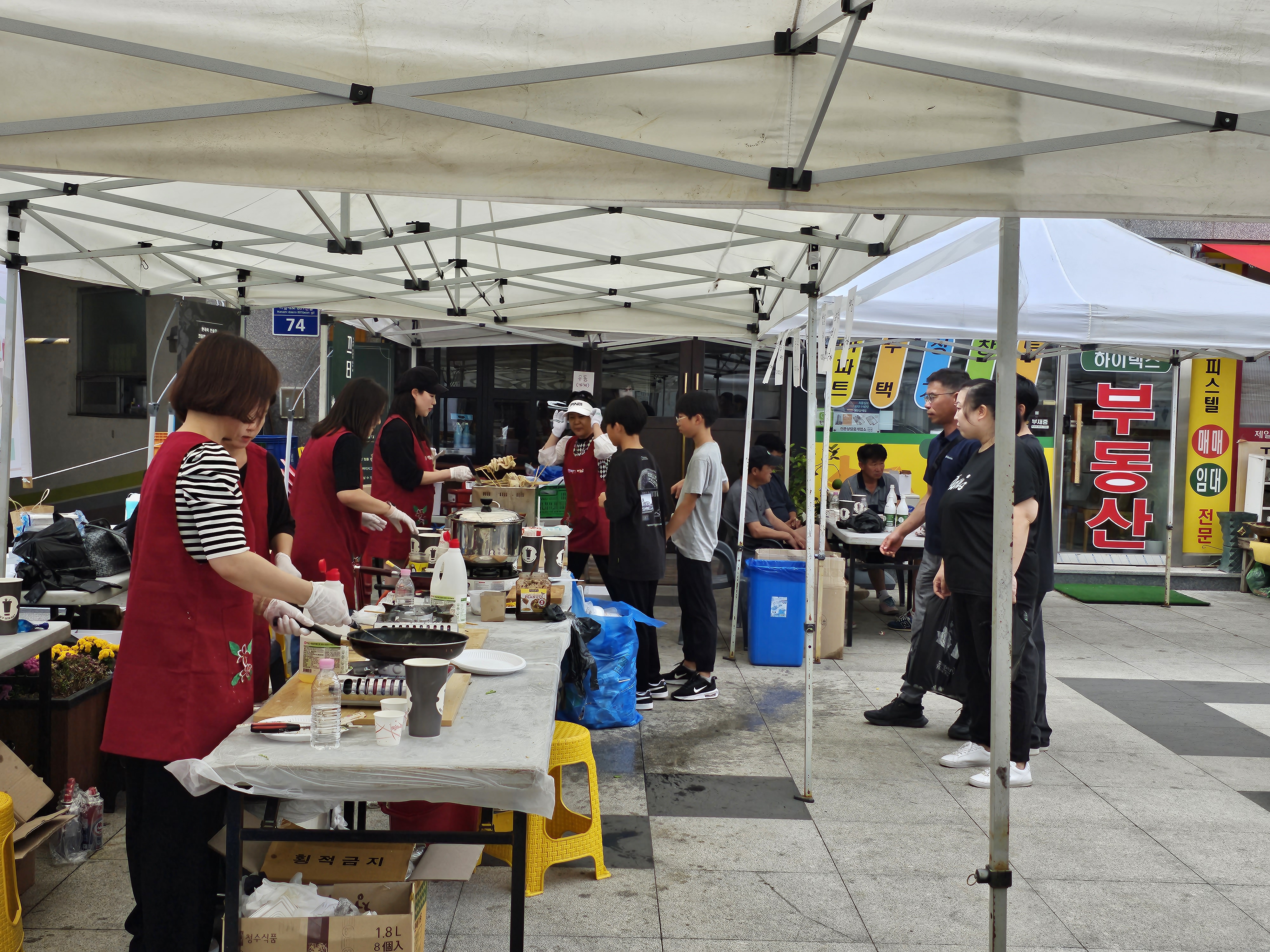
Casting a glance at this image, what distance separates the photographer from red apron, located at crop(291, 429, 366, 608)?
4.36 metres

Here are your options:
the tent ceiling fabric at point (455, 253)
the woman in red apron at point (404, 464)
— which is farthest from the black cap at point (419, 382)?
the tent ceiling fabric at point (455, 253)

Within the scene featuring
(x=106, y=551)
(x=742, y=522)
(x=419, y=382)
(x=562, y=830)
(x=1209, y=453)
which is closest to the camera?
(x=562, y=830)

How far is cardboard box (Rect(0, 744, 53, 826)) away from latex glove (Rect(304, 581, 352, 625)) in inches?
56.8

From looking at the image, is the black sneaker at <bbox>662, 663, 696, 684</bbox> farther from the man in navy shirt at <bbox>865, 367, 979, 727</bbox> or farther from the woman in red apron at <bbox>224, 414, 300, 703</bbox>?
the woman in red apron at <bbox>224, 414, 300, 703</bbox>

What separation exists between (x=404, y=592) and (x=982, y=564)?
8.79ft

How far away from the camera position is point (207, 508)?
7.87ft

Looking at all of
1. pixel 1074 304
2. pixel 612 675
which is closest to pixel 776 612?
pixel 612 675

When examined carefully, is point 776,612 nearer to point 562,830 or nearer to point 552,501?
point 552,501

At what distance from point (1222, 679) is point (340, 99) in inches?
295

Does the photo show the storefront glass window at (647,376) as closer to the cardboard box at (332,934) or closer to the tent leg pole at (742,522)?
the tent leg pole at (742,522)

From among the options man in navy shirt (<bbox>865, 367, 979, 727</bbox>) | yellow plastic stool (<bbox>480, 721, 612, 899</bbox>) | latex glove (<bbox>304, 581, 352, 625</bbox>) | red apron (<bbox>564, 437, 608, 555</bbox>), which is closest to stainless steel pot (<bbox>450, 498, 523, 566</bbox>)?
yellow plastic stool (<bbox>480, 721, 612, 899</bbox>)

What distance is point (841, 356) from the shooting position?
33.8 ft

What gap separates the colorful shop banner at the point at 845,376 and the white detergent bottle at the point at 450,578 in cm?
745

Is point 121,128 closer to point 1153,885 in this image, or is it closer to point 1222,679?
point 1153,885
